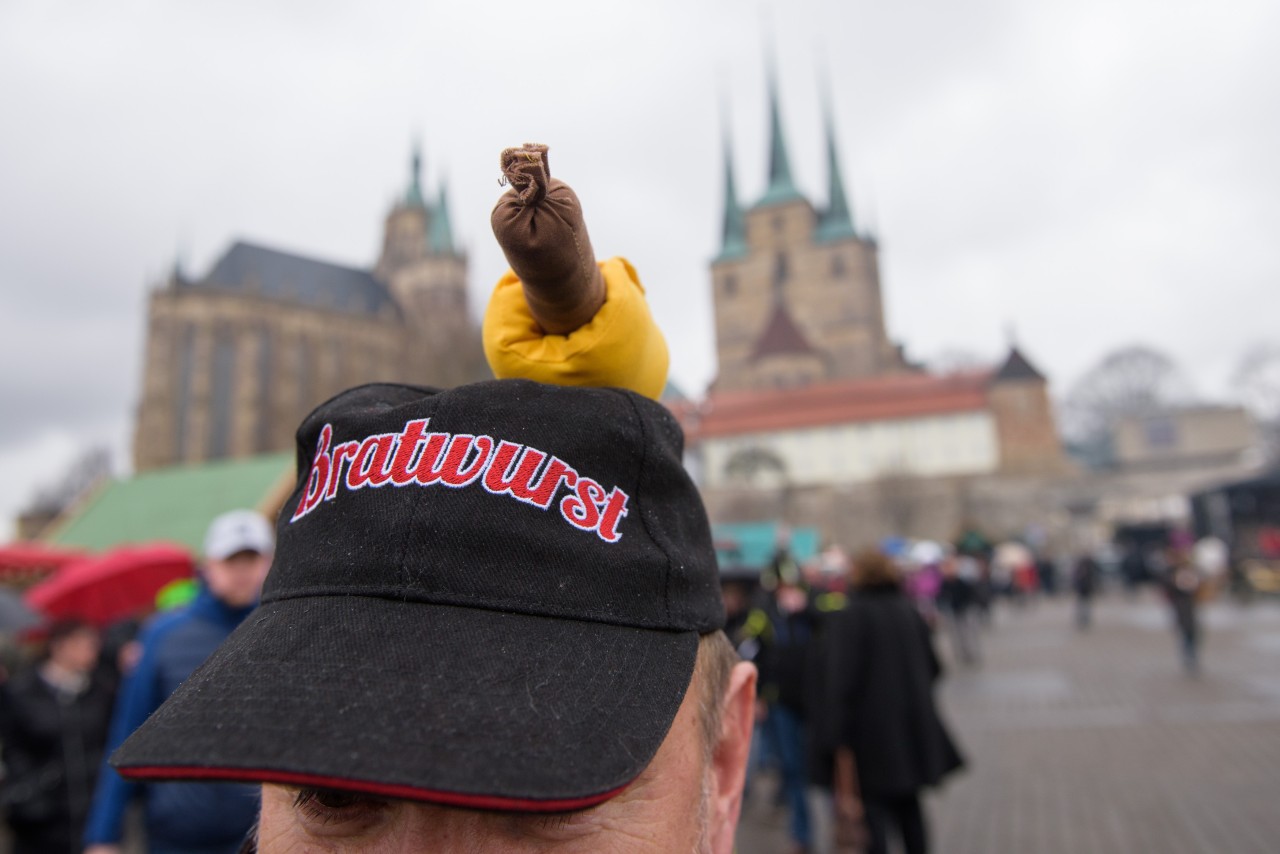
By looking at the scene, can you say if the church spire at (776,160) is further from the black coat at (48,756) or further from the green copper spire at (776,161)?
the black coat at (48,756)

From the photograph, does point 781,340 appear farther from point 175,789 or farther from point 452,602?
point 452,602

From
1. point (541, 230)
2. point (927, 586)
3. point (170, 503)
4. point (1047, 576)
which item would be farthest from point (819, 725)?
point (1047, 576)

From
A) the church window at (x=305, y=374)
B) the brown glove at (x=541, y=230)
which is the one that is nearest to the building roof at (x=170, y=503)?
the brown glove at (x=541, y=230)

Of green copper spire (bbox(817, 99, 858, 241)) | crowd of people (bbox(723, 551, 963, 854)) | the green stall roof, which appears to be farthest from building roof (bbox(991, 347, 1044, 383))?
crowd of people (bbox(723, 551, 963, 854))

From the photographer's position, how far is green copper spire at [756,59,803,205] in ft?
219

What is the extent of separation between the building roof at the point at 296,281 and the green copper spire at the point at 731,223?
87.6 ft

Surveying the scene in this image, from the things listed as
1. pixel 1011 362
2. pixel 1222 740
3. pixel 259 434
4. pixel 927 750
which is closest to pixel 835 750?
pixel 927 750

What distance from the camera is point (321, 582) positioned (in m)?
0.93

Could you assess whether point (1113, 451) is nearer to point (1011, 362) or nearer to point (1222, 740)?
point (1011, 362)

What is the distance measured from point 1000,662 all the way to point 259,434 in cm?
5065

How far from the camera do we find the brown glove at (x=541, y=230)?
83cm

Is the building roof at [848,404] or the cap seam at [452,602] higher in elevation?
the building roof at [848,404]

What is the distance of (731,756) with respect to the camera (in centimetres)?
121

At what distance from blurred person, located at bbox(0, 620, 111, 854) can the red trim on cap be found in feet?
14.6
